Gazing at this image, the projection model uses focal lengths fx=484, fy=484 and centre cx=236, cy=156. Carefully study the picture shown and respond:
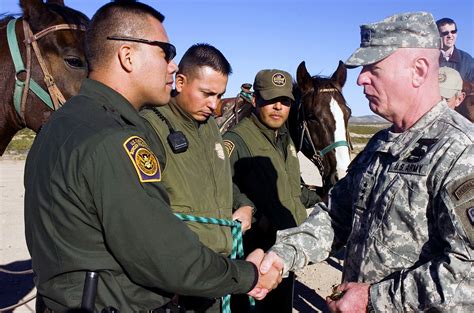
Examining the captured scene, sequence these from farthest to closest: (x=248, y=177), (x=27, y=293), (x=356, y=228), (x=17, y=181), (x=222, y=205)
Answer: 1. (x=17, y=181)
2. (x=27, y=293)
3. (x=248, y=177)
4. (x=222, y=205)
5. (x=356, y=228)

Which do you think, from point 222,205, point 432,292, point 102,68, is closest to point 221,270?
point 432,292

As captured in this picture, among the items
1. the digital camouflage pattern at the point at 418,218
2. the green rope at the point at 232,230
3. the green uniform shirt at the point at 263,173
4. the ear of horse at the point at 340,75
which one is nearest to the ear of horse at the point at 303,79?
the ear of horse at the point at 340,75

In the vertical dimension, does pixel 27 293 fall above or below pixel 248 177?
below

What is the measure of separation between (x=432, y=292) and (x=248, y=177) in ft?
7.82

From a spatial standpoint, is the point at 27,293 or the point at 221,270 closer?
the point at 221,270

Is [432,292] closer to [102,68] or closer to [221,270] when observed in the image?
[221,270]

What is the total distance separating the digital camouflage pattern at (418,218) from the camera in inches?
71.7

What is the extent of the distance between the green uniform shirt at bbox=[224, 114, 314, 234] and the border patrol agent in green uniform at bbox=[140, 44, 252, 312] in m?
0.65

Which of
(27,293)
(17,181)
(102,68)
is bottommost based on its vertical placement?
(17,181)

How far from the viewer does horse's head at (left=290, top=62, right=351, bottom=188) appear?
4.87 metres

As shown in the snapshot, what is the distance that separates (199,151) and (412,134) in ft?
4.98

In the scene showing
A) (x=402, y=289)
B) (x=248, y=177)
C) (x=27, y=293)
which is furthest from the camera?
(x=27, y=293)

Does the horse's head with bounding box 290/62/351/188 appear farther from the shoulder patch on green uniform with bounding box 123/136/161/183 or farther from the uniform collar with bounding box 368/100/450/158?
the shoulder patch on green uniform with bounding box 123/136/161/183

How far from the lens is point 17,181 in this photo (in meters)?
14.4
